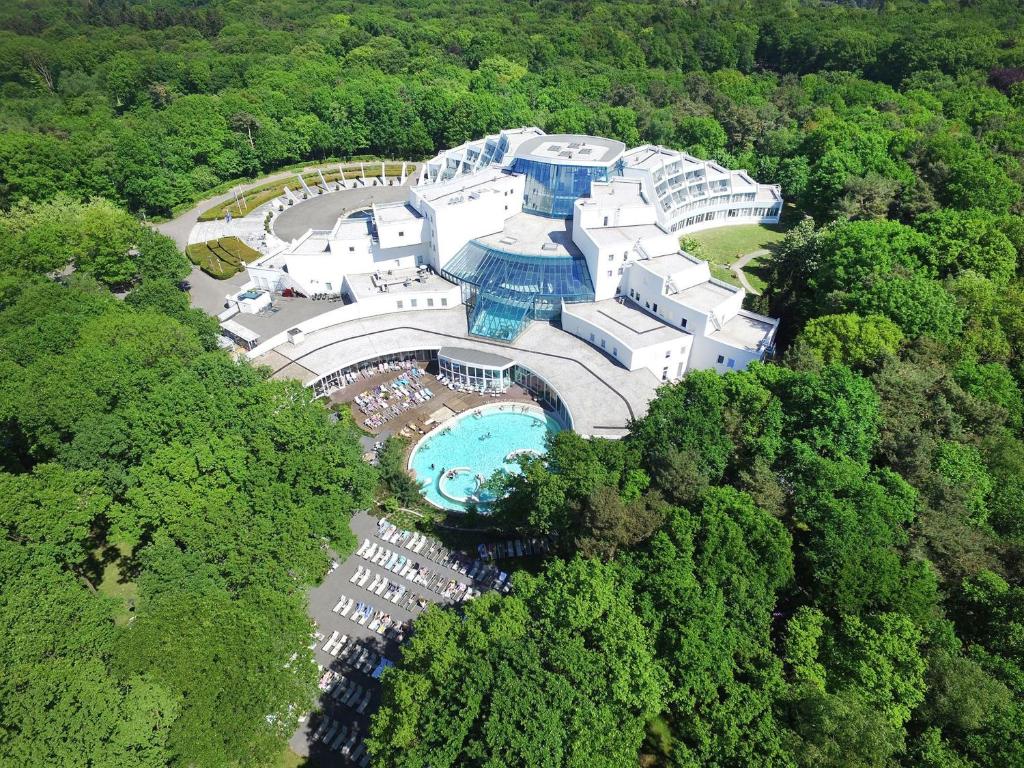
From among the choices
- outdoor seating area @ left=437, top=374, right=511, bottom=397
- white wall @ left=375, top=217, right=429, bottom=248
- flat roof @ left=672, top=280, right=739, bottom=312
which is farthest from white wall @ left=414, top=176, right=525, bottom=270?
flat roof @ left=672, top=280, right=739, bottom=312

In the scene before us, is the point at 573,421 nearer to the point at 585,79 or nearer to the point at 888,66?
the point at 585,79

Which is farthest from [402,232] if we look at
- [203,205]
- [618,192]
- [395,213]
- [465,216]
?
[203,205]

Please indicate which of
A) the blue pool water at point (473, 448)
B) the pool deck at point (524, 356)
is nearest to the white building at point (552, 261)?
the pool deck at point (524, 356)

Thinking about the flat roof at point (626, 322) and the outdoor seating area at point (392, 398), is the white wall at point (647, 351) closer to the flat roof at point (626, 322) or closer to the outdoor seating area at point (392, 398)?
the flat roof at point (626, 322)

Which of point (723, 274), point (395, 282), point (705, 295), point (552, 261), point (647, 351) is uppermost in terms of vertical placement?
point (552, 261)

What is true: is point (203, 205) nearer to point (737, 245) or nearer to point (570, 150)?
point (570, 150)
